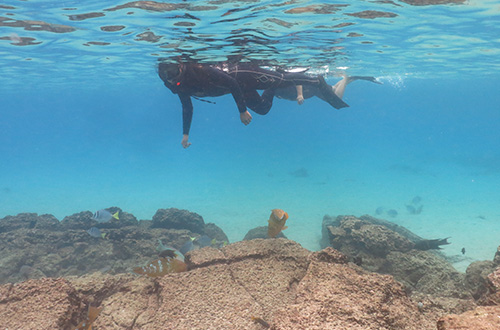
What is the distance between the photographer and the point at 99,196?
30875mm

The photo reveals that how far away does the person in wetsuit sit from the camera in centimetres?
784

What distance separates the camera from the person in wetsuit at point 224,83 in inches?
309

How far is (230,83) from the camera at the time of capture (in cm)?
776

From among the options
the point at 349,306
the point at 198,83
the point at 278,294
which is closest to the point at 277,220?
the point at 278,294

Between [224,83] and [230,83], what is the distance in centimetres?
34

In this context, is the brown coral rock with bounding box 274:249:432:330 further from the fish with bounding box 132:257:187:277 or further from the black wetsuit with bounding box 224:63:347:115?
the black wetsuit with bounding box 224:63:347:115

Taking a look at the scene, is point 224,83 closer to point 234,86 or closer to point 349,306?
point 234,86

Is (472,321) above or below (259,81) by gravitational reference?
below

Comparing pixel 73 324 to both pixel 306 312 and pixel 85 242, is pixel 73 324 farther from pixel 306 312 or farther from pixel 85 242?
pixel 85 242

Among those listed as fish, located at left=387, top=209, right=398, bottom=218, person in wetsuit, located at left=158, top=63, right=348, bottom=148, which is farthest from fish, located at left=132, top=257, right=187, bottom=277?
fish, located at left=387, top=209, right=398, bottom=218

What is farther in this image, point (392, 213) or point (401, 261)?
point (392, 213)

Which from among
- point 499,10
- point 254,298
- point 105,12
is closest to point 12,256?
point 105,12

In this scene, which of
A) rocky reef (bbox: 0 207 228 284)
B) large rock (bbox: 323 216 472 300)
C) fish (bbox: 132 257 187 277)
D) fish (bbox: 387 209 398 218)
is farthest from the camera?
fish (bbox: 387 209 398 218)

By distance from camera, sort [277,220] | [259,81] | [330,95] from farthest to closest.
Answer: [330,95] → [259,81] → [277,220]
